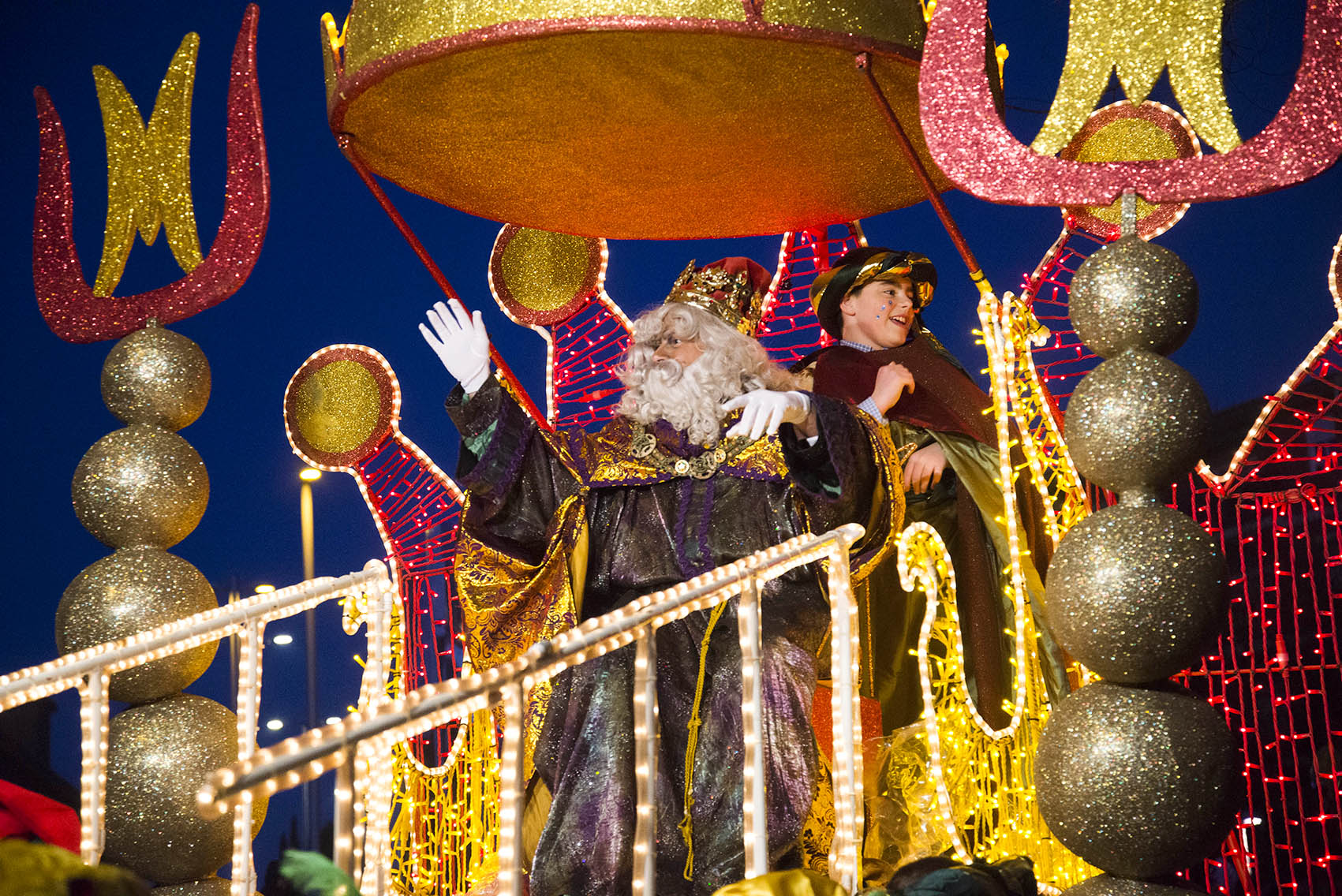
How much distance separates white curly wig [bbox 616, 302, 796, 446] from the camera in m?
3.21

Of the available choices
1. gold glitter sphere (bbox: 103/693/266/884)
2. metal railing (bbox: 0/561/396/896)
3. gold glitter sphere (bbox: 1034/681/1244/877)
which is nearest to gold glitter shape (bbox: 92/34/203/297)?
metal railing (bbox: 0/561/396/896)

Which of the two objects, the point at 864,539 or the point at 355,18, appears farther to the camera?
the point at 864,539

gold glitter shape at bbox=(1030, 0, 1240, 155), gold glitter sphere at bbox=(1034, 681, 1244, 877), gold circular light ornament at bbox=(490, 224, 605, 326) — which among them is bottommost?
gold glitter sphere at bbox=(1034, 681, 1244, 877)

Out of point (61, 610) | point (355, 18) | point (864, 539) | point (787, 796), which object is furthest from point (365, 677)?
point (355, 18)

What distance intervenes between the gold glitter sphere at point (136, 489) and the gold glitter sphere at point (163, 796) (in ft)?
1.20

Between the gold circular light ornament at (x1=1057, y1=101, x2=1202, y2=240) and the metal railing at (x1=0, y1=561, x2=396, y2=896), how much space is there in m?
1.91

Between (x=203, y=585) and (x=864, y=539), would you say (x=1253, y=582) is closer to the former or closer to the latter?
(x=864, y=539)

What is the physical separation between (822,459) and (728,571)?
91cm

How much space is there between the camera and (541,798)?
9.96 feet

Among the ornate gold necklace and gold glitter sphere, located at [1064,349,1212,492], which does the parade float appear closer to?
gold glitter sphere, located at [1064,349,1212,492]

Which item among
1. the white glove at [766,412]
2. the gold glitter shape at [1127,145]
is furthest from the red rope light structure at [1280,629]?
the white glove at [766,412]

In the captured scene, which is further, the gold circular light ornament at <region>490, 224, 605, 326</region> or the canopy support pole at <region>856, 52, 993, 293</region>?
the gold circular light ornament at <region>490, 224, 605, 326</region>

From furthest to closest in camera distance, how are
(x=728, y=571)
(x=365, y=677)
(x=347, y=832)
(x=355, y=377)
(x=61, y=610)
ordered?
(x=355, y=377), (x=365, y=677), (x=61, y=610), (x=728, y=571), (x=347, y=832)

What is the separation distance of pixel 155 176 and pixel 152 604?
967 mm
